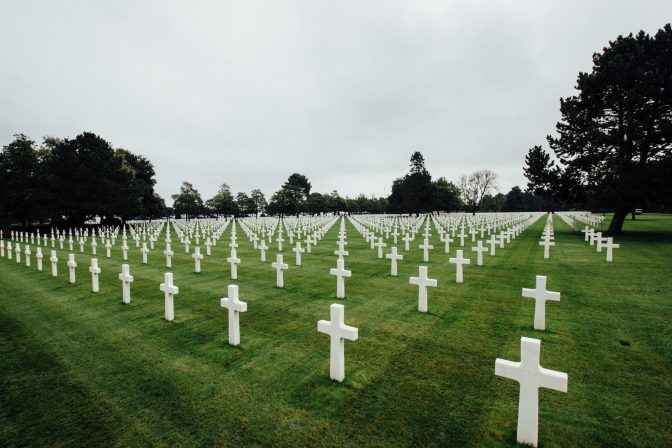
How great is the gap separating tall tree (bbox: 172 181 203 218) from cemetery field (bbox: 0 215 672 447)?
8019cm

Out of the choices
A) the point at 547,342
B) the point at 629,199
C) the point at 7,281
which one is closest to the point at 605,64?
the point at 629,199

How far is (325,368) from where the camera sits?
446 cm

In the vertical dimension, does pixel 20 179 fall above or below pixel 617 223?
above

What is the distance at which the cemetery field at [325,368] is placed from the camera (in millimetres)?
3230

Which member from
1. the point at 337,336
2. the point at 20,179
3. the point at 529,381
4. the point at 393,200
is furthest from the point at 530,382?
the point at 393,200

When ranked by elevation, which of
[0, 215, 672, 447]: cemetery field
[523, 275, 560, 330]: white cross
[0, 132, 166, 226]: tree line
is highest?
[0, 132, 166, 226]: tree line

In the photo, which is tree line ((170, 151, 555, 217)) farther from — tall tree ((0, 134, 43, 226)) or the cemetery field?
the cemetery field

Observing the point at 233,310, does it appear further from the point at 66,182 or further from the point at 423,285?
the point at 66,182

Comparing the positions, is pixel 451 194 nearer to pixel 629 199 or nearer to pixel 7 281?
pixel 629 199

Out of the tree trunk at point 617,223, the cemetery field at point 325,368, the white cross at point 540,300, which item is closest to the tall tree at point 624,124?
the tree trunk at point 617,223

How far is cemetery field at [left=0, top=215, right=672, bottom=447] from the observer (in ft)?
10.6

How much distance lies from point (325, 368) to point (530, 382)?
240 centimetres

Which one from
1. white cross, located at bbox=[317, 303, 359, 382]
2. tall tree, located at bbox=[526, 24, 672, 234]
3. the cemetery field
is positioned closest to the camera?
the cemetery field

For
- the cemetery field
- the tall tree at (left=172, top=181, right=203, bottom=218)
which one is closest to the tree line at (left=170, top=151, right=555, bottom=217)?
the tall tree at (left=172, top=181, right=203, bottom=218)
